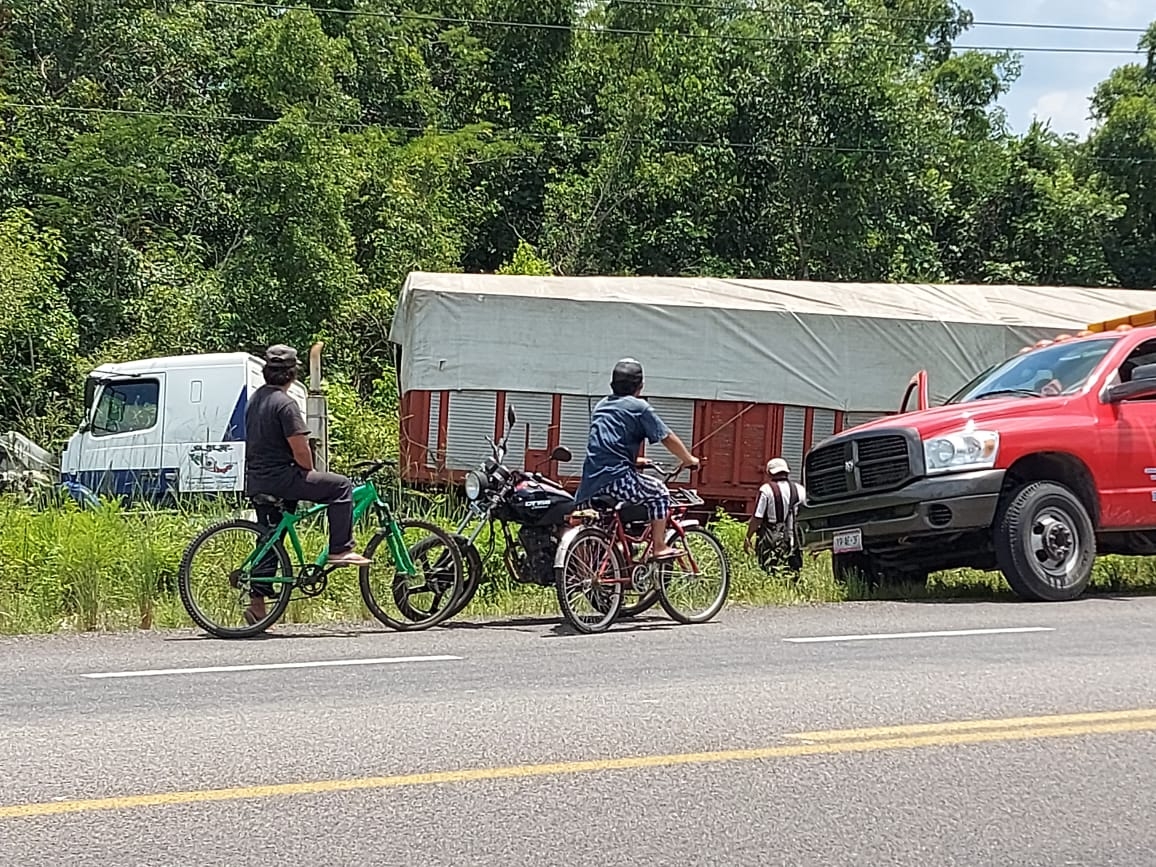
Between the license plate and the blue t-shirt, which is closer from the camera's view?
the blue t-shirt

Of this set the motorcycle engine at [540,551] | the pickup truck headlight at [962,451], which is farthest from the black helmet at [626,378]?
the pickup truck headlight at [962,451]

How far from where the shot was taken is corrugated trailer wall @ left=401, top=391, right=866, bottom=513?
16.4 metres

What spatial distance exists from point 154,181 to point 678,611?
1992 cm

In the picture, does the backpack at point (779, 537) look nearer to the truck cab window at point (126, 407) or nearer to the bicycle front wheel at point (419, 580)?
the bicycle front wheel at point (419, 580)

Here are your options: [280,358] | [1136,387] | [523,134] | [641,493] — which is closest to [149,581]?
[280,358]

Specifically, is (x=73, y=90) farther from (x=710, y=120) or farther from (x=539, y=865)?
(x=539, y=865)

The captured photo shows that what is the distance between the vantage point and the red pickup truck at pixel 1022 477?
10617mm

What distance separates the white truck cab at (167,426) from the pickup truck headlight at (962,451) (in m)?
9.02

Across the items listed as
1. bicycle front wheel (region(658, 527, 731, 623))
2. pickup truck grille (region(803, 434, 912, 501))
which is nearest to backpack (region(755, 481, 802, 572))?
pickup truck grille (region(803, 434, 912, 501))

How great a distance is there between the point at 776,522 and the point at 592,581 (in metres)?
4.62

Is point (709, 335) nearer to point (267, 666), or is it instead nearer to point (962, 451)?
point (962, 451)

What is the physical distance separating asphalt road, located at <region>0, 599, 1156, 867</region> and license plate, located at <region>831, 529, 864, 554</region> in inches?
93.5

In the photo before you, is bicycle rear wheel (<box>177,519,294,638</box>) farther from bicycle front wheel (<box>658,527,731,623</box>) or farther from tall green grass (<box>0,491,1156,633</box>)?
bicycle front wheel (<box>658,527,731,623</box>)

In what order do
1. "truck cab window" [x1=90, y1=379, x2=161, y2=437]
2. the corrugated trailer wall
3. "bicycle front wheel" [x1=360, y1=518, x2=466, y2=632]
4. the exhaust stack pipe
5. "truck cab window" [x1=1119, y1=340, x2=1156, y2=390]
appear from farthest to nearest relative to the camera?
"truck cab window" [x1=90, y1=379, x2=161, y2=437] < the exhaust stack pipe < the corrugated trailer wall < "truck cab window" [x1=1119, y1=340, x2=1156, y2=390] < "bicycle front wheel" [x1=360, y1=518, x2=466, y2=632]
